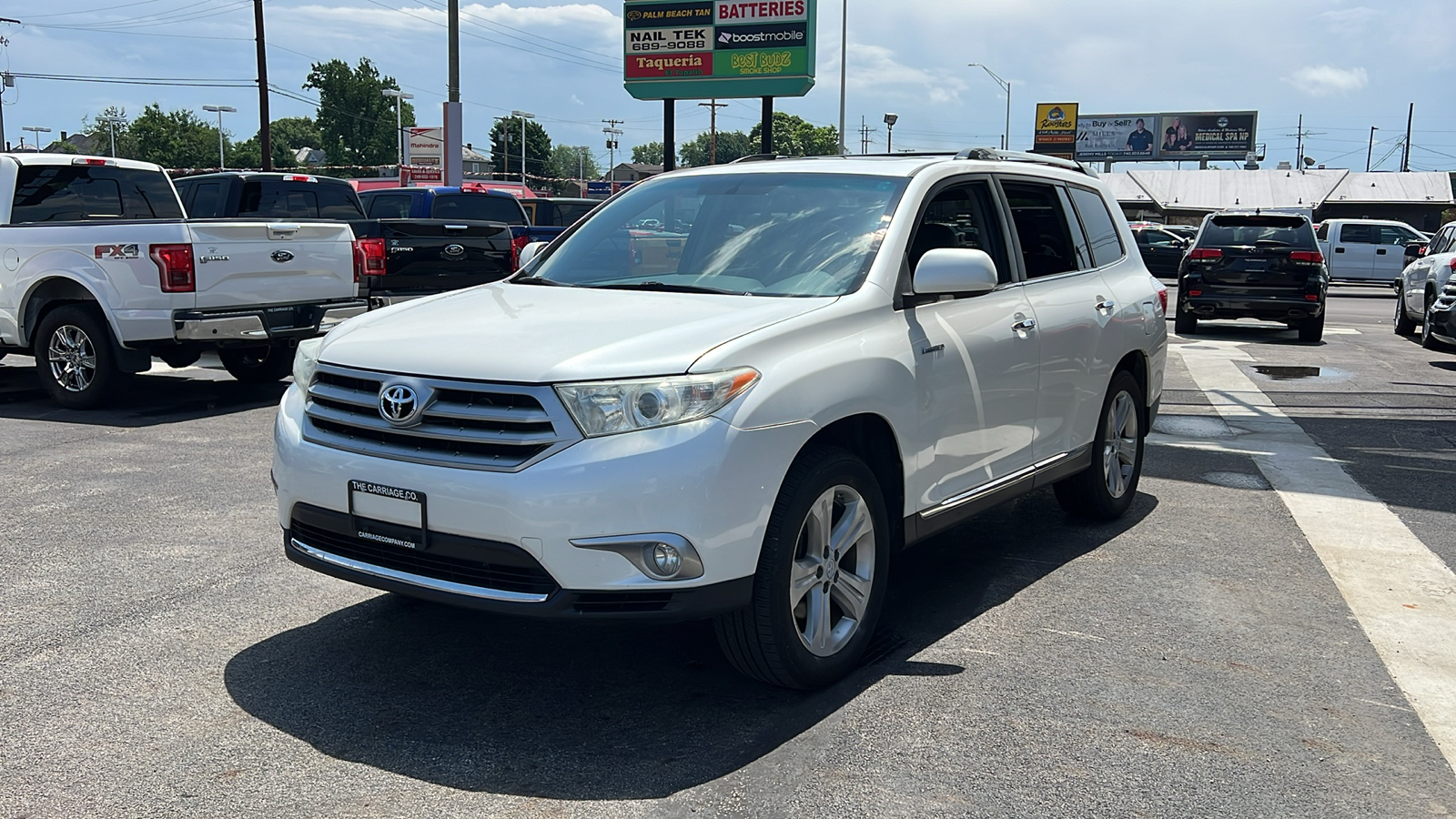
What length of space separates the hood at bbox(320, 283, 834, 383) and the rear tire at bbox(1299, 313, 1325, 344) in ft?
48.6

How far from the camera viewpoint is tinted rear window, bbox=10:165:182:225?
10242mm

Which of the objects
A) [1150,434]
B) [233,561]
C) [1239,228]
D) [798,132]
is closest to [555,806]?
[233,561]

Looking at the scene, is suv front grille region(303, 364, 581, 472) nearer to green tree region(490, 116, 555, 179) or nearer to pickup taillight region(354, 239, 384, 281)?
pickup taillight region(354, 239, 384, 281)

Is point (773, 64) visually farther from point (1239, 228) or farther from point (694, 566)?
point (694, 566)

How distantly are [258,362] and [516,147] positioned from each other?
13872 cm

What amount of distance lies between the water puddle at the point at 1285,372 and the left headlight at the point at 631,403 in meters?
11.0

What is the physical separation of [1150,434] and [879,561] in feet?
18.8

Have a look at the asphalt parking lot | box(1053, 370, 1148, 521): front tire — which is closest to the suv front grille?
the asphalt parking lot

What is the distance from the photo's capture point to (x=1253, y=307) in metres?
17.3

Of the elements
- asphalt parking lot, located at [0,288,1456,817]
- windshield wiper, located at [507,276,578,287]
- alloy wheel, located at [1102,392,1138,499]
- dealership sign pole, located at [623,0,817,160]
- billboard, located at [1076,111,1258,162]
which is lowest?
asphalt parking lot, located at [0,288,1456,817]

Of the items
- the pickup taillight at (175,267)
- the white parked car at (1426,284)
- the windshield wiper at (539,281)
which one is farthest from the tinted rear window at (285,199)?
the white parked car at (1426,284)

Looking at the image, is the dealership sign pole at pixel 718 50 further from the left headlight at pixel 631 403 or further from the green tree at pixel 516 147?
the green tree at pixel 516 147

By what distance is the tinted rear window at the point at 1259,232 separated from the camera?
686 inches

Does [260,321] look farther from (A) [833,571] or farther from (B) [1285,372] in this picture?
(B) [1285,372]
